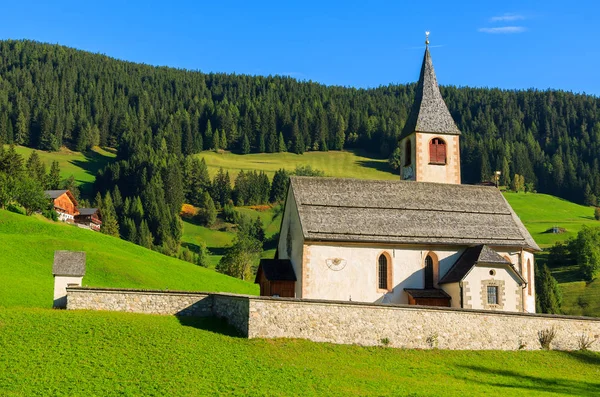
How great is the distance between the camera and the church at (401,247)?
4306 cm

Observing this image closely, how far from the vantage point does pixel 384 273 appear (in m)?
44.4

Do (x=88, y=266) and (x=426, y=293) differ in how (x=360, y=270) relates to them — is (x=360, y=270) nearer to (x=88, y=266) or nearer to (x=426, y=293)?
(x=426, y=293)

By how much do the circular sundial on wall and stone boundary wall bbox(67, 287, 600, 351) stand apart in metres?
8.11

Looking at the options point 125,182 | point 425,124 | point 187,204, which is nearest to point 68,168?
point 125,182

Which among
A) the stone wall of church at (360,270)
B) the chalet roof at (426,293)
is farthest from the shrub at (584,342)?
the stone wall of church at (360,270)

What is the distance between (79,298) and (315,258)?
14.1 m

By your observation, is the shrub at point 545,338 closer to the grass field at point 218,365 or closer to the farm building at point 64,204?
the grass field at point 218,365

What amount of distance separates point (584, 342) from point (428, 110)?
23.0 metres

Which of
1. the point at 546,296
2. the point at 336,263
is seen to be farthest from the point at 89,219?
the point at 336,263

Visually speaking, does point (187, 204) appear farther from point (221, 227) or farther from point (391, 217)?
point (391, 217)

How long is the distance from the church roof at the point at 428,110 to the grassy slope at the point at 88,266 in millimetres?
A: 23828

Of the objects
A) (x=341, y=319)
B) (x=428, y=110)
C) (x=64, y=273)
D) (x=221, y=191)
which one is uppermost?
(x=428, y=110)

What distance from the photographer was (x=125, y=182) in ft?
606

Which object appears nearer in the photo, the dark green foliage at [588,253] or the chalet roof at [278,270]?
the chalet roof at [278,270]
